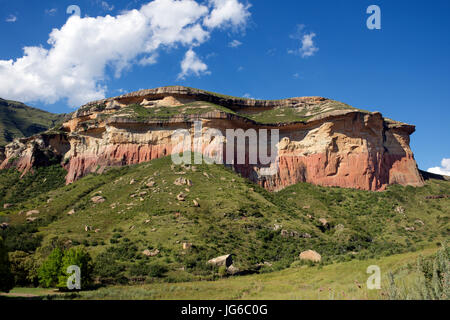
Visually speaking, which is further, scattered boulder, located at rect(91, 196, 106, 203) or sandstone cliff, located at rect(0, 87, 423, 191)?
sandstone cliff, located at rect(0, 87, 423, 191)

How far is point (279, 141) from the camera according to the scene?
6769 centimetres

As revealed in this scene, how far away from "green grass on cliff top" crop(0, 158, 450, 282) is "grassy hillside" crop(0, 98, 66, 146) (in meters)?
58.0

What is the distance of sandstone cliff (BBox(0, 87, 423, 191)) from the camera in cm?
6225

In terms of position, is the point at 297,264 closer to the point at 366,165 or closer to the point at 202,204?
the point at 202,204

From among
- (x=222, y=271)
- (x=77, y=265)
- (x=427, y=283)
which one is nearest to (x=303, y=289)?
(x=427, y=283)

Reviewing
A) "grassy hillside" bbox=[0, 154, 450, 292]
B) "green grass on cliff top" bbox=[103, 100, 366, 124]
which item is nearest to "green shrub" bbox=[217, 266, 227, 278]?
"grassy hillside" bbox=[0, 154, 450, 292]

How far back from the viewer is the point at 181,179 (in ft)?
162

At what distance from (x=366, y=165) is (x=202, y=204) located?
35600mm

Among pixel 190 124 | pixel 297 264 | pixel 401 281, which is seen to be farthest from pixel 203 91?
pixel 401 281

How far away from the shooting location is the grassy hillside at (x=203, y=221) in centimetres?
3272

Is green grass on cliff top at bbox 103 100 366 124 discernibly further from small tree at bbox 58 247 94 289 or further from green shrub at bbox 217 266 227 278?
small tree at bbox 58 247 94 289

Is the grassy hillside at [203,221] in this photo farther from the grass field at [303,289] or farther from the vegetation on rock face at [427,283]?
the vegetation on rock face at [427,283]

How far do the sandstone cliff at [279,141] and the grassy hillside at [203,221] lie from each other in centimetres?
385

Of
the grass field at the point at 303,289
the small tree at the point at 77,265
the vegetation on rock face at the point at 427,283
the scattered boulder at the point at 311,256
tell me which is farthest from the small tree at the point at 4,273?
the scattered boulder at the point at 311,256
